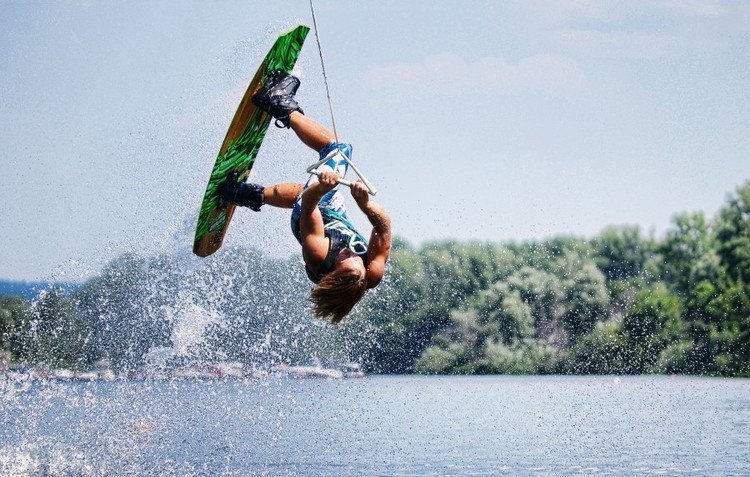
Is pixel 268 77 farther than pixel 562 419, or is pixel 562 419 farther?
pixel 562 419

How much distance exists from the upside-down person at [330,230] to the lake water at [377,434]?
7.09 m

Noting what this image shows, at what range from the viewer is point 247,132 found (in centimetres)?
844

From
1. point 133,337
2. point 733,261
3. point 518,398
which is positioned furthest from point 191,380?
point 733,261

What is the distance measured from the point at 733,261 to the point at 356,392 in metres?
20.4

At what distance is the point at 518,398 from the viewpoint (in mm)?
33438

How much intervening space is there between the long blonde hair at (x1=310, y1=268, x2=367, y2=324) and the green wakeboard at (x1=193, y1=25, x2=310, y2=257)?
181 cm

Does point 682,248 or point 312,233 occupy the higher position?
point 682,248

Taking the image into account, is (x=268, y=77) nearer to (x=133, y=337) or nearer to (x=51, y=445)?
(x=51, y=445)

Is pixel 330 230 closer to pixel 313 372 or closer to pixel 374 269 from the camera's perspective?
pixel 374 269

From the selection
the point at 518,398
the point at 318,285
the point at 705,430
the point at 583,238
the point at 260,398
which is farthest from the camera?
the point at 583,238

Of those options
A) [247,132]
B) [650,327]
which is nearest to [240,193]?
[247,132]

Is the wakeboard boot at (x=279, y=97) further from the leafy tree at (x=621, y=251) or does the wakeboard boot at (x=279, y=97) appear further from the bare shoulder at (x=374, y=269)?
the leafy tree at (x=621, y=251)

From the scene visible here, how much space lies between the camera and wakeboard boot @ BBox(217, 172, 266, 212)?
805cm

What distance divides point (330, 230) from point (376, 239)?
40 cm
